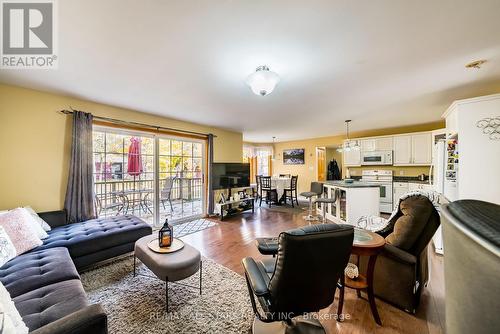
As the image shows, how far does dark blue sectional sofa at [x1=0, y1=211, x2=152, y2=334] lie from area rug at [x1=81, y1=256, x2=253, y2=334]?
1.15 feet

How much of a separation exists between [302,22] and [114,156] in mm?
3795

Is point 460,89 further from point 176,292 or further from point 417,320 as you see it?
point 176,292

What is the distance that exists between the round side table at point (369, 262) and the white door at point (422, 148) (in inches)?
177

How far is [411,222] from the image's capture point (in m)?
1.92

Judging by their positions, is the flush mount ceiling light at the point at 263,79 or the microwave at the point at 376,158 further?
the microwave at the point at 376,158

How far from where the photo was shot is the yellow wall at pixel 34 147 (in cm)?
266

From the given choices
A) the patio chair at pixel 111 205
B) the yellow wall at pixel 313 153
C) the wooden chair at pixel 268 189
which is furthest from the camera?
the wooden chair at pixel 268 189

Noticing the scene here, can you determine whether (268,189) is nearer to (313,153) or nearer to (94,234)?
(313,153)

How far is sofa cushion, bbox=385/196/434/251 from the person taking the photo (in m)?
1.88

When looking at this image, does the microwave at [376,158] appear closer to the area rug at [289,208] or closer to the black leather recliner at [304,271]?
the area rug at [289,208]

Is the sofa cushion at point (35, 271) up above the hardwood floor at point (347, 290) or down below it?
above

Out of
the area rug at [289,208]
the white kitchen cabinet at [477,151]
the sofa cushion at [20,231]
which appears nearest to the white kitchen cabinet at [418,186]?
the white kitchen cabinet at [477,151]

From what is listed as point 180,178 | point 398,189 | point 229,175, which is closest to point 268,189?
point 229,175

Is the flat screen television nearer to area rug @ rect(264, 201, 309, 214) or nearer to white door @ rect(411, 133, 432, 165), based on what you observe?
area rug @ rect(264, 201, 309, 214)
